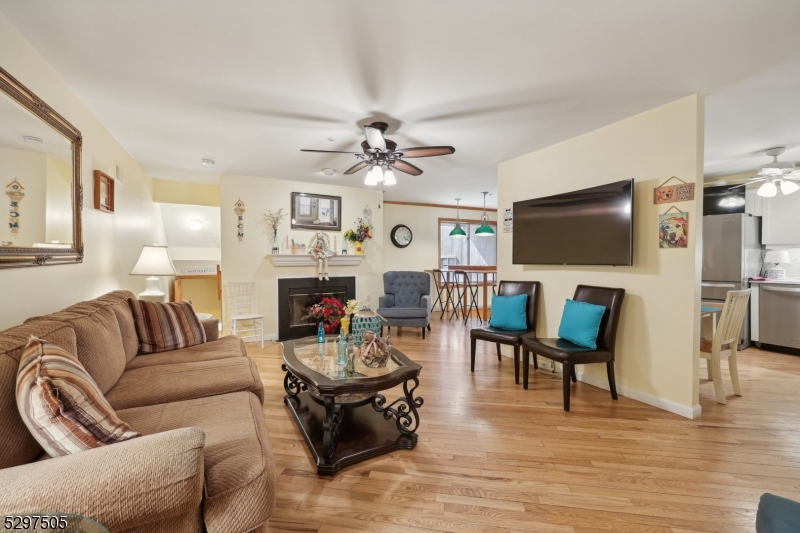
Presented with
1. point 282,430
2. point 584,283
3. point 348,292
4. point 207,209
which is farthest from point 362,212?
point 282,430

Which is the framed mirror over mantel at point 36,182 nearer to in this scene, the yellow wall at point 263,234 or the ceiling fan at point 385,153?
the ceiling fan at point 385,153

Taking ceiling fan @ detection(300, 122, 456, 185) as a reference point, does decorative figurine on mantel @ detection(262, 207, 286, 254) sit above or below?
below

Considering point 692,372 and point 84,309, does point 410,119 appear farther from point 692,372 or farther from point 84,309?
point 692,372

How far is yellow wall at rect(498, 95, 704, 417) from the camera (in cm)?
253

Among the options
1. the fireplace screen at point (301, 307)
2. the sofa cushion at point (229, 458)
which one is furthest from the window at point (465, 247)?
the sofa cushion at point (229, 458)

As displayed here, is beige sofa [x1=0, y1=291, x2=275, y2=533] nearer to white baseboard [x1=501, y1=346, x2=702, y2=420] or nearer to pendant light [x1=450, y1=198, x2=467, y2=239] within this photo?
white baseboard [x1=501, y1=346, x2=702, y2=420]

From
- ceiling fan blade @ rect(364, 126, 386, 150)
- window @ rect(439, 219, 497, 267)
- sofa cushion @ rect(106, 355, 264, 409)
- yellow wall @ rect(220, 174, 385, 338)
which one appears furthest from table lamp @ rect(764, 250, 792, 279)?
sofa cushion @ rect(106, 355, 264, 409)

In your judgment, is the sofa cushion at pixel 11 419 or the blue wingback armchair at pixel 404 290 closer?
the sofa cushion at pixel 11 419

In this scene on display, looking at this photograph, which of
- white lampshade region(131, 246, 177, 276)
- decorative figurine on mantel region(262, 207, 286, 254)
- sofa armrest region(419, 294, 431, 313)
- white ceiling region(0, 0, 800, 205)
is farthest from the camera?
sofa armrest region(419, 294, 431, 313)

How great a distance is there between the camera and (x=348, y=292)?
18.6 feet

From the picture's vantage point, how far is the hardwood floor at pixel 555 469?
156 centimetres

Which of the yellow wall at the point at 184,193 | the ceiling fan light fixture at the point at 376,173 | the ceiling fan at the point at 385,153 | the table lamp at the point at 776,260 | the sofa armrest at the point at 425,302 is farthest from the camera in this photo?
the sofa armrest at the point at 425,302

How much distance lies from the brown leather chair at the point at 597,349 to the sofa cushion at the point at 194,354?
2.49m

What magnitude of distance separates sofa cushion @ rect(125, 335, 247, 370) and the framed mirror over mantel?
81 cm
